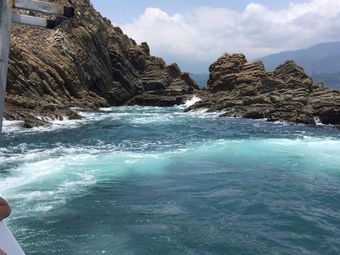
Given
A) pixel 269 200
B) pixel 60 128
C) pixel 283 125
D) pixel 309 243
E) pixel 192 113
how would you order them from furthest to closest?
pixel 192 113
pixel 283 125
pixel 60 128
pixel 269 200
pixel 309 243

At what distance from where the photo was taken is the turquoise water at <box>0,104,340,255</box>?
11.4 meters

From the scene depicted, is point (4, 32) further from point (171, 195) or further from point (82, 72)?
point (82, 72)

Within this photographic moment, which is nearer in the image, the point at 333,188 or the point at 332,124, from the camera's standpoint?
the point at 333,188

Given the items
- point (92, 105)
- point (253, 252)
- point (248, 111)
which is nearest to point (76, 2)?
point (92, 105)

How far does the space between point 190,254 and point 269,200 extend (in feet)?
18.3

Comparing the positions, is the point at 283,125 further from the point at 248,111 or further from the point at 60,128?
the point at 60,128

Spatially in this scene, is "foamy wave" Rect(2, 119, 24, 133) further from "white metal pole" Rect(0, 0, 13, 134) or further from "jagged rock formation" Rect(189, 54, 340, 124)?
"white metal pole" Rect(0, 0, 13, 134)

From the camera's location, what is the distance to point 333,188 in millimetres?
17141

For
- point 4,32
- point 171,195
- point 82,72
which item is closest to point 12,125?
point 171,195

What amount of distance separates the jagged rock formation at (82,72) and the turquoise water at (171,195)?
13.4 metres

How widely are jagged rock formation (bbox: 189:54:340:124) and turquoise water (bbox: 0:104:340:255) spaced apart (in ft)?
50.6

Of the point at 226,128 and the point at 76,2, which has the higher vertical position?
the point at 76,2

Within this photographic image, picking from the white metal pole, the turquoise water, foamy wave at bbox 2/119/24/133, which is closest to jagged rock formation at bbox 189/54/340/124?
the turquoise water

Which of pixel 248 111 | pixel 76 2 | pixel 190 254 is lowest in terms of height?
pixel 190 254
